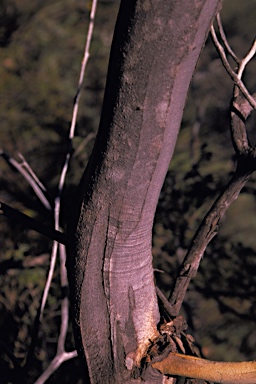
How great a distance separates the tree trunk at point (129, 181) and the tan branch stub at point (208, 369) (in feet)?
0.22

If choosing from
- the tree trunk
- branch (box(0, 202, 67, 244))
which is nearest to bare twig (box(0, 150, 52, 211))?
branch (box(0, 202, 67, 244))

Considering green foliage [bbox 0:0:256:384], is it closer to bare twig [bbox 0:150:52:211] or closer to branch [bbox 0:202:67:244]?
bare twig [bbox 0:150:52:211]

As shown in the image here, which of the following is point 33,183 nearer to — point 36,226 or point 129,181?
point 36,226

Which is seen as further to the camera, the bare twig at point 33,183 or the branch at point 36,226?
the bare twig at point 33,183

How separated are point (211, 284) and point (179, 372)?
85.3 inches

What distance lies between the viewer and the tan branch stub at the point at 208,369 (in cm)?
129

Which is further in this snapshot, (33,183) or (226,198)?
(33,183)

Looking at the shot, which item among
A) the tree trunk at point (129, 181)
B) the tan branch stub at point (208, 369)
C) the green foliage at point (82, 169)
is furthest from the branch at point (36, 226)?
the green foliage at point (82, 169)

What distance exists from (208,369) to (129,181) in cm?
57

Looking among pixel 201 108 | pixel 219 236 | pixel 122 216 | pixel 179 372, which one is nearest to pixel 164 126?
pixel 122 216

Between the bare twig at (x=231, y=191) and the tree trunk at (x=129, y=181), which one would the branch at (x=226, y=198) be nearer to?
the bare twig at (x=231, y=191)

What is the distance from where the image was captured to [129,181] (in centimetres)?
111

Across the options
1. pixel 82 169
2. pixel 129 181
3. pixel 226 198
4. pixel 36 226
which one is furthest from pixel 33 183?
pixel 82 169

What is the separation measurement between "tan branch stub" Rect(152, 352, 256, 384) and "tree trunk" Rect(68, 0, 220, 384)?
0.07 metres
